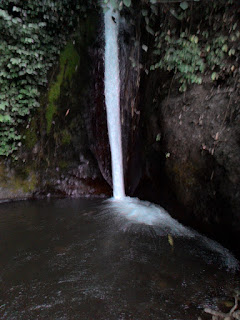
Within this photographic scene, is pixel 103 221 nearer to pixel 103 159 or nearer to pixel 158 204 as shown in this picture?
pixel 158 204

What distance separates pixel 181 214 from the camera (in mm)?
4344

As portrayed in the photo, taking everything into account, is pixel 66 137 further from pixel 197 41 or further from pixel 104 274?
pixel 104 274

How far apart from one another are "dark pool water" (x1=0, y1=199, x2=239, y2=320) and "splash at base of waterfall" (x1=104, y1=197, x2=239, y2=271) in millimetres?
101

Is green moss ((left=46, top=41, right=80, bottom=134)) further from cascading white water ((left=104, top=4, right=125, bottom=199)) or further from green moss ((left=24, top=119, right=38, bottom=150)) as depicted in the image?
cascading white water ((left=104, top=4, right=125, bottom=199))

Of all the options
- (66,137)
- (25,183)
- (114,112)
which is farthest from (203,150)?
(25,183)

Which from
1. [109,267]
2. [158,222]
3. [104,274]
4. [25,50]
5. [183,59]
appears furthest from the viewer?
[25,50]

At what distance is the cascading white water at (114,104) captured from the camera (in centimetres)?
602

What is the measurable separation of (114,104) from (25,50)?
219 centimetres

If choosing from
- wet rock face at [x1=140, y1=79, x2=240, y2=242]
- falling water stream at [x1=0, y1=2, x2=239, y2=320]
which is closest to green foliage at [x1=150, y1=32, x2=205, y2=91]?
wet rock face at [x1=140, y1=79, x2=240, y2=242]

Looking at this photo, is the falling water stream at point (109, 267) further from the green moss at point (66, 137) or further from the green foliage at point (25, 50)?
the green foliage at point (25, 50)

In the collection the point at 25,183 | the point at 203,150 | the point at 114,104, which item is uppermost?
Result: the point at 114,104

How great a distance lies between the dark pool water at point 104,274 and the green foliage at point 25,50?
254 centimetres

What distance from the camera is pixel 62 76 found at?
20.8ft

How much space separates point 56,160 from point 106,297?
4.38 meters
